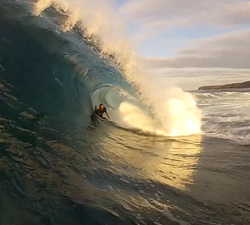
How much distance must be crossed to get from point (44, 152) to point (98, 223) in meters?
1.88

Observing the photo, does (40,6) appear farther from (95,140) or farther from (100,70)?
(95,140)

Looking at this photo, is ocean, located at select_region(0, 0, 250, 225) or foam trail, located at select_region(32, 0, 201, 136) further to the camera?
foam trail, located at select_region(32, 0, 201, 136)

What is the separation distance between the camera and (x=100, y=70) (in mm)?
9227

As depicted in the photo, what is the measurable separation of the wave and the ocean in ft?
0.12

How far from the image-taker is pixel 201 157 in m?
6.09

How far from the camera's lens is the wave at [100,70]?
789 centimetres

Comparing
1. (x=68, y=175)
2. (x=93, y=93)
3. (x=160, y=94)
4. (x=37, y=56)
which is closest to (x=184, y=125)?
(x=160, y=94)

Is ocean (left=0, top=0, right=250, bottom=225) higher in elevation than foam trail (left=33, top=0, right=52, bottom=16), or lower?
lower

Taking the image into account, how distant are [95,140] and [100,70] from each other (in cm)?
365

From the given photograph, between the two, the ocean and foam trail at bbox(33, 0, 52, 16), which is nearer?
the ocean

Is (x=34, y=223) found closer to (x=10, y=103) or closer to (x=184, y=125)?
(x=10, y=103)

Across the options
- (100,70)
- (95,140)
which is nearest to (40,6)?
(100,70)

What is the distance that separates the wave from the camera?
Result: 25.9 ft

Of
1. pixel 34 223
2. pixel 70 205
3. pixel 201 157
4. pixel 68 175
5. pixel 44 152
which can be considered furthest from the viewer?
pixel 201 157
